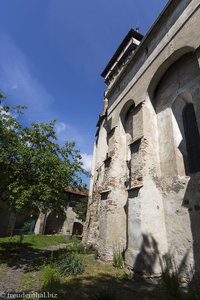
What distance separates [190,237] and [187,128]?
4.21 m

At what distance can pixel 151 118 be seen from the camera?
8742 mm

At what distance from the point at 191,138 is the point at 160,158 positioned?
1.54m

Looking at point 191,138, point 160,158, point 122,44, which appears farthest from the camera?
point 122,44

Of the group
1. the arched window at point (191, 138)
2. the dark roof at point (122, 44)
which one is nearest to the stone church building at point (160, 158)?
the arched window at point (191, 138)

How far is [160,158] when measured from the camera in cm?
800

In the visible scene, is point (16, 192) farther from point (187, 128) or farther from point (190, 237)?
point (187, 128)

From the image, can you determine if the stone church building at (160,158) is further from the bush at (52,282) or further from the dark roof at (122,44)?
the dark roof at (122,44)

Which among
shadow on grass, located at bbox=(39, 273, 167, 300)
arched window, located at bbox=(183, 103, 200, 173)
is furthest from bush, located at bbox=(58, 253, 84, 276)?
arched window, located at bbox=(183, 103, 200, 173)

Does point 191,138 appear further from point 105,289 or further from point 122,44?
point 122,44

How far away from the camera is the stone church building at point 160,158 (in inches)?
249

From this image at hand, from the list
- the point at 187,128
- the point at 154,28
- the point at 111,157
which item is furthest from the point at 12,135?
the point at 154,28

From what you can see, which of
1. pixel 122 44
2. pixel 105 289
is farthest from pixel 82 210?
pixel 122 44

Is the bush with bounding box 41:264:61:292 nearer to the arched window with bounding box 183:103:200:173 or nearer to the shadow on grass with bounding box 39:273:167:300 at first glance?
the shadow on grass with bounding box 39:273:167:300

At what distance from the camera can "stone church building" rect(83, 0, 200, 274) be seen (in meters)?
6.32
